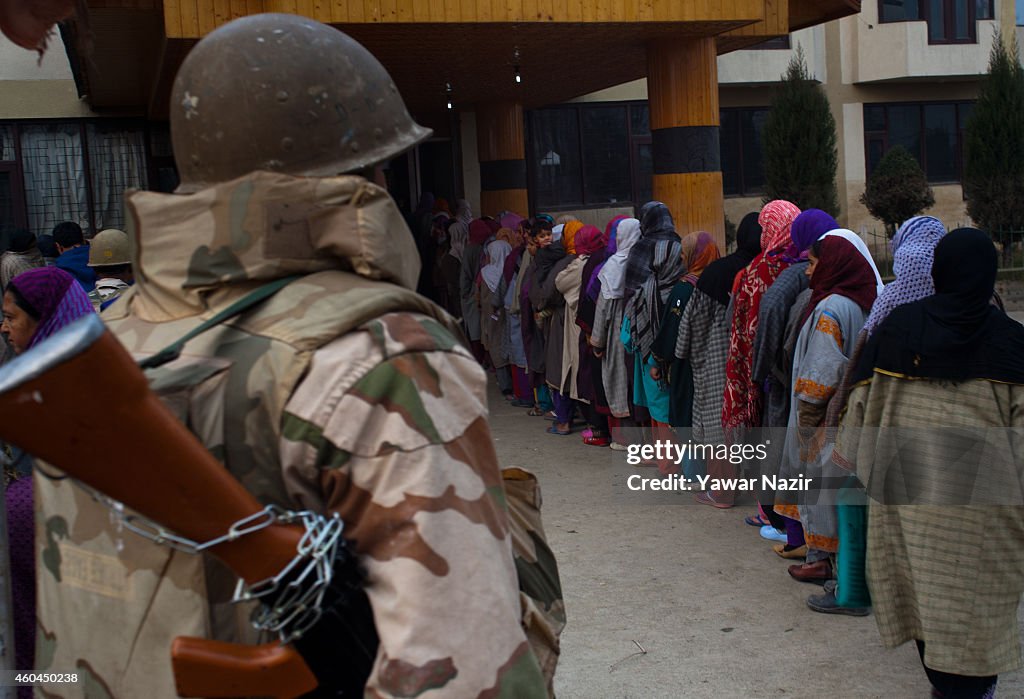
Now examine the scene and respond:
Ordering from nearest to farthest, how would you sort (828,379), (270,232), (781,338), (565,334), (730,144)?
1. (270,232)
2. (828,379)
3. (781,338)
4. (565,334)
5. (730,144)

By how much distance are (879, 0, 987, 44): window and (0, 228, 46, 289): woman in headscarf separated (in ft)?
61.8

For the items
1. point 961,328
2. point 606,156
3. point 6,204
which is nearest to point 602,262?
point 961,328

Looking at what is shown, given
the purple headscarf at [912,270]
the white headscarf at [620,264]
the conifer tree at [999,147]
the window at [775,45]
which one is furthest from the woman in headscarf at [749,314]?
the window at [775,45]

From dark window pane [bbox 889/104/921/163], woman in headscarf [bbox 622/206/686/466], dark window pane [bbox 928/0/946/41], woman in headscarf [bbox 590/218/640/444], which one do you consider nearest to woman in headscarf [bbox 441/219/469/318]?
woman in headscarf [bbox 590/218/640/444]

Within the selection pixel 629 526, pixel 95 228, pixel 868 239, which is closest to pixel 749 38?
pixel 629 526

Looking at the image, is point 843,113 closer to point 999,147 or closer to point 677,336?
point 999,147

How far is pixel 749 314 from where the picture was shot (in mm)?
5941

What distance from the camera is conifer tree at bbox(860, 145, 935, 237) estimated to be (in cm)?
1970

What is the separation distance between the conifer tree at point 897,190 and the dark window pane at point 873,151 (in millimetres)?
2565

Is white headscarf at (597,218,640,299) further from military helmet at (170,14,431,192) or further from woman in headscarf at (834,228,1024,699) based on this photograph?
military helmet at (170,14,431,192)

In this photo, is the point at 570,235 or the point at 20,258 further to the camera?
the point at 570,235

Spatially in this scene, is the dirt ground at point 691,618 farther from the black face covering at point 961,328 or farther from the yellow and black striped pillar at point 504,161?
the yellow and black striped pillar at point 504,161

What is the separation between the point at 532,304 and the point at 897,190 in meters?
12.6

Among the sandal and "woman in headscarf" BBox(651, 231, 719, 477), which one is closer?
the sandal
